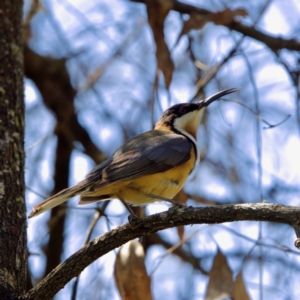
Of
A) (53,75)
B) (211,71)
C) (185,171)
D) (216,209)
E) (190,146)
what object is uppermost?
(53,75)

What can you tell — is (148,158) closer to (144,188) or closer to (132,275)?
(144,188)

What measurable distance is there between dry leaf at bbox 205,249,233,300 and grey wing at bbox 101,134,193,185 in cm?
91

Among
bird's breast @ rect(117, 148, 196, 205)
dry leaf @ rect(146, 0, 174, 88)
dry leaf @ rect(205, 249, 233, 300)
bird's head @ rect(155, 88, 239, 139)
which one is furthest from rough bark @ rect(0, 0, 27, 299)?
bird's head @ rect(155, 88, 239, 139)

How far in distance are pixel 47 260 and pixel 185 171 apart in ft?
5.95

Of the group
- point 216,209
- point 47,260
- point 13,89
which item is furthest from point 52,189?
point 216,209

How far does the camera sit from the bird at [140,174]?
15.4ft

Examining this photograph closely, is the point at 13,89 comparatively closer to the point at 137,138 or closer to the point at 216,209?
the point at 137,138

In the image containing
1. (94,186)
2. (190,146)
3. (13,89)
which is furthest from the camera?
(190,146)

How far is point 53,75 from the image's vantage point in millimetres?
6973

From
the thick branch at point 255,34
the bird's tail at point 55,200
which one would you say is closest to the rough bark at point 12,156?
the bird's tail at point 55,200

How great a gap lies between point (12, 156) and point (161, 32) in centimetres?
195

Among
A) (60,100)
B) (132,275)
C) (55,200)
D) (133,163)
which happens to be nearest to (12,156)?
(55,200)

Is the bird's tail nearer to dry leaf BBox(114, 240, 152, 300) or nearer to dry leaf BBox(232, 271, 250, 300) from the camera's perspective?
dry leaf BBox(114, 240, 152, 300)

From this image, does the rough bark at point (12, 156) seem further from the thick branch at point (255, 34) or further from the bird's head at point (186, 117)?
the bird's head at point (186, 117)
